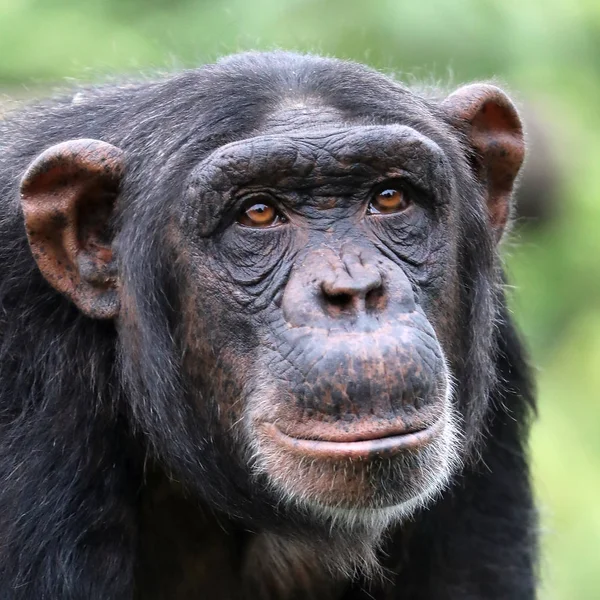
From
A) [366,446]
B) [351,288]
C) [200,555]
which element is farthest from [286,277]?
[200,555]

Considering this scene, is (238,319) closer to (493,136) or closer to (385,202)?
(385,202)

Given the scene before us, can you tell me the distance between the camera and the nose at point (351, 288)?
5.14 metres

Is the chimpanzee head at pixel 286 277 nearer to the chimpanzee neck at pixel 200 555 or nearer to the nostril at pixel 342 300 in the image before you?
the nostril at pixel 342 300

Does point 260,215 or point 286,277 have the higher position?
point 260,215

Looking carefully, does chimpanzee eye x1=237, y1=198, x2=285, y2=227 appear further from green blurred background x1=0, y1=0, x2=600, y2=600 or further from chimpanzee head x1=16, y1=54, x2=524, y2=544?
green blurred background x1=0, y1=0, x2=600, y2=600

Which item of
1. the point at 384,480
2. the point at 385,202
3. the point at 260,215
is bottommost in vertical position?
the point at 384,480

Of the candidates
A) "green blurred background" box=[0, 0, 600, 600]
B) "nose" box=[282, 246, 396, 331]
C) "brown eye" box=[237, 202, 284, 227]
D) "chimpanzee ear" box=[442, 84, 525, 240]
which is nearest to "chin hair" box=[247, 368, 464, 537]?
"nose" box=[282, 246, 396, 331]

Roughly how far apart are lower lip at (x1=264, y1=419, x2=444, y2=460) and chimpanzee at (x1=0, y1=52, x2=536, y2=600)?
1 centimetres

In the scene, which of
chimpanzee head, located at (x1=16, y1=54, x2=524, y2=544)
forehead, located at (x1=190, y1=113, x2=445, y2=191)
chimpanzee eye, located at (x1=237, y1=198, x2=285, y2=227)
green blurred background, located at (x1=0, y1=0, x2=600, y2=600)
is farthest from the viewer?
green blurred background, located at (x1=0, y1=0, x2=600, y2=600)

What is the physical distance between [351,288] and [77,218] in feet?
4.98

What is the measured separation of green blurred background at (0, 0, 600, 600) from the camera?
12852 millimetres

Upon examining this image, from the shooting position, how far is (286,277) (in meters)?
5.45

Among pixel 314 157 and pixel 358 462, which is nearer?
pixel 358 462

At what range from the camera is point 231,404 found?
18.6 feet
